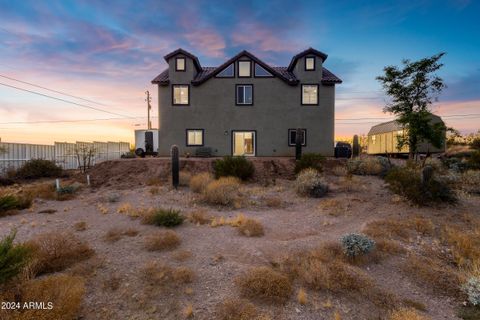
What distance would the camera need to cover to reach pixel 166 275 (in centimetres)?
525

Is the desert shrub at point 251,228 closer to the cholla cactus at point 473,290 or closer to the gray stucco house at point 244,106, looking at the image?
the cholla cactus at point 473,290

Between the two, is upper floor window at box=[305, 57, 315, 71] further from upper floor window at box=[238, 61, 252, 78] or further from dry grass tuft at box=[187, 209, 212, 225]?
dry grass tuft at box=[187, 209, 212, 225]

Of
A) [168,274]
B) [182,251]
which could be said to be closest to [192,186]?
[182,251]

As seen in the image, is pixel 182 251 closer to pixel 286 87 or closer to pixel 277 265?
pixel 277 265

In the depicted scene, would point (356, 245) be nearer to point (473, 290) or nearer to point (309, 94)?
point (473, 290)

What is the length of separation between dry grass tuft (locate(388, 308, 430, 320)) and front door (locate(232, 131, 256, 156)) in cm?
1785

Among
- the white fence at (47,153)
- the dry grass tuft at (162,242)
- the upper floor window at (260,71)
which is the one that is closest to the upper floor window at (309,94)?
the upper floor window at (260,71)

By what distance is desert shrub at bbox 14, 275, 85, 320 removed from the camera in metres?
3.69

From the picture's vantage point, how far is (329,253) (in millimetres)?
6172

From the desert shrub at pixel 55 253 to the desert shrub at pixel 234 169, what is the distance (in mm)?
9280

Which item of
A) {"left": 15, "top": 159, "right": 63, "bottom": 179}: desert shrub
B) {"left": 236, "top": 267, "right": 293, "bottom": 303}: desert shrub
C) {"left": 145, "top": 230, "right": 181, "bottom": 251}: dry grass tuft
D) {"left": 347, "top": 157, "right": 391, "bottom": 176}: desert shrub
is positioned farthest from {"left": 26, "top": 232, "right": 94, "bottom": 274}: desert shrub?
{"left": 15, "top": 159, "right": 63, "bottom": 179}: desert shrub

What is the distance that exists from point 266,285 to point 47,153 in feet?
81.5

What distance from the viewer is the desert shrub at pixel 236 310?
4.11 metres

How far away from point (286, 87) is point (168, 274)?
18989 mm
